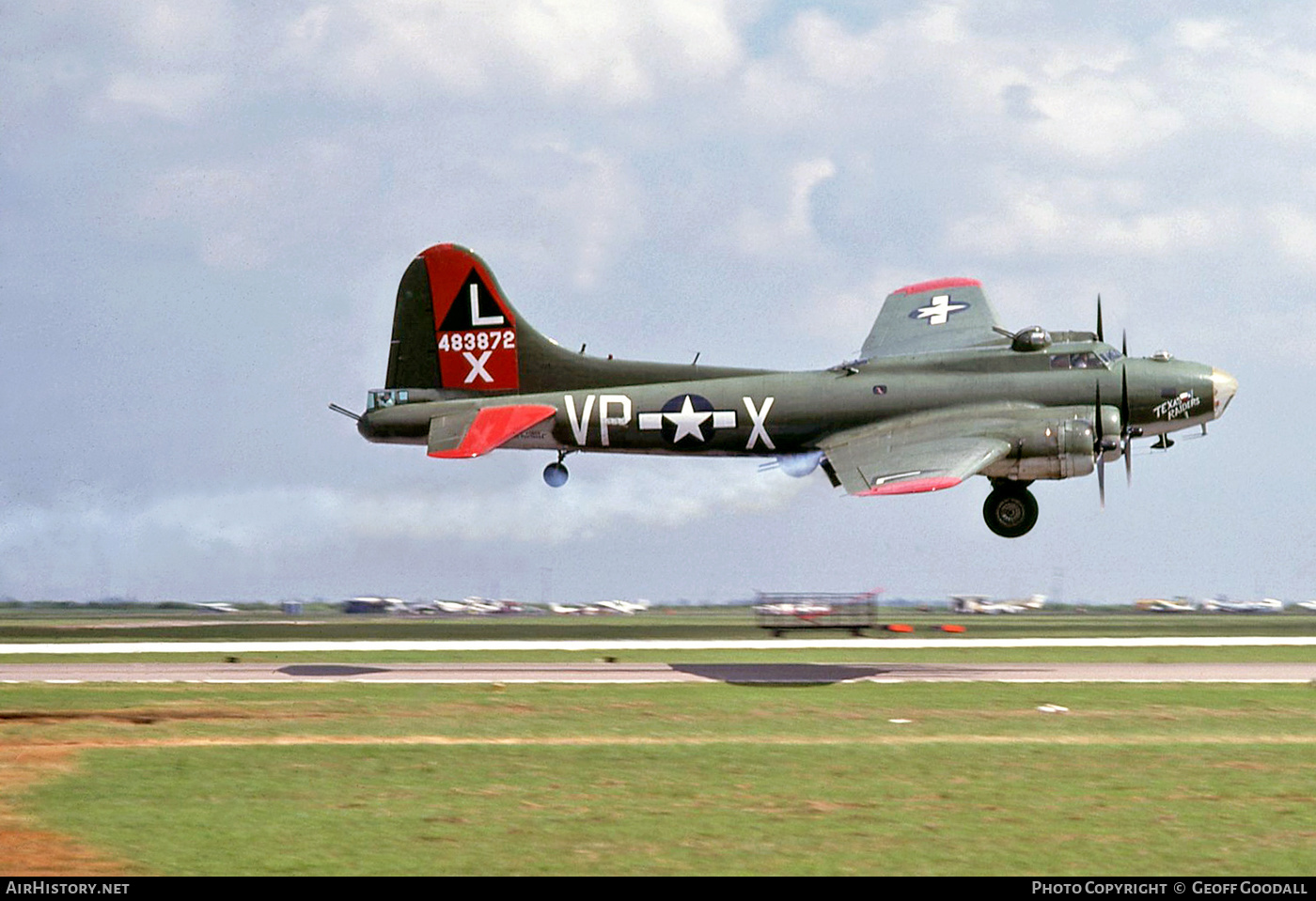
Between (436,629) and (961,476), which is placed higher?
(961,476)

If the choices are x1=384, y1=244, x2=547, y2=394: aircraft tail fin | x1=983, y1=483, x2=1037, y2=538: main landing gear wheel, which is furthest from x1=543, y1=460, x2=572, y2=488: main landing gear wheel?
x1=983, y1=483, x2=1037, y2=538: main landing gear wheel

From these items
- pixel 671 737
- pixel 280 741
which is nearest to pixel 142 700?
pixel 280 741

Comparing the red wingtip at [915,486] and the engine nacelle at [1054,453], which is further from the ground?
the engine nacelle at [1054,453]

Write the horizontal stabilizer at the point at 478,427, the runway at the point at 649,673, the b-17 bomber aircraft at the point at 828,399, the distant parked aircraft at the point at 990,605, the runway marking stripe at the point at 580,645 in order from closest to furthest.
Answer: the runway at the point at 649,673, the b-17 bomber aircraft at the point at 828,399, the horizontal stabilizer at the point at 478,427, the runway marking stripe at the point at 580,645, the distant parked aircraft at the point at 990,605

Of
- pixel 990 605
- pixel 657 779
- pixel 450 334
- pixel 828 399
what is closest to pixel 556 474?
pixel 450 334

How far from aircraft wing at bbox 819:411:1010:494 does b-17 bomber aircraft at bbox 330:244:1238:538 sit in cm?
6

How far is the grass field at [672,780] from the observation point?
18.7m

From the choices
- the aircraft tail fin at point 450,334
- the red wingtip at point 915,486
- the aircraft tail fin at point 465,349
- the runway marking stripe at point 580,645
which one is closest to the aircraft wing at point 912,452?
the red wingtip at point 915,486

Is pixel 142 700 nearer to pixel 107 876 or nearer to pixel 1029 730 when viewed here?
pixel 107 876

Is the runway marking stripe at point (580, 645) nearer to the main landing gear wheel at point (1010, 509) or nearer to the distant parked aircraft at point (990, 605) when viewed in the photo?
the main landing gear wheel at point (1010, 509)

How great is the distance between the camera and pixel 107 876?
17.6 meters

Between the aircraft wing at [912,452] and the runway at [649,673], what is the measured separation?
5.35 meters

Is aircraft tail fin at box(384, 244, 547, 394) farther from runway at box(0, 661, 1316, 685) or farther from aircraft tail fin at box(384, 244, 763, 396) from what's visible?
runway at box(0, 661, 1316, 685)

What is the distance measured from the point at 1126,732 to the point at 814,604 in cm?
3396
